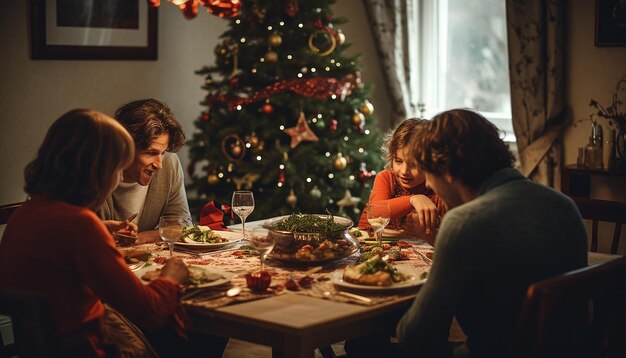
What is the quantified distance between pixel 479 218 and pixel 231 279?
0.76m

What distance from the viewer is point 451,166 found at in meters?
1.98

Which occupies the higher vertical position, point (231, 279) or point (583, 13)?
point (583, 13)

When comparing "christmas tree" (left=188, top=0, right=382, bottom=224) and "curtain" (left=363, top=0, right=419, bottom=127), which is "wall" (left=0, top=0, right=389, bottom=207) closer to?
"curtain" (left=363, top=0, right=419, bottom=127)

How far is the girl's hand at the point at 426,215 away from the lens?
8.50 ft

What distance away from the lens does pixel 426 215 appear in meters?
2.63

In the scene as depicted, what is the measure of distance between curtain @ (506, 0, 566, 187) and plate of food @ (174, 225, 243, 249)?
2.47 meters

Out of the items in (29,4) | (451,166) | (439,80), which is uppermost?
(29,4)

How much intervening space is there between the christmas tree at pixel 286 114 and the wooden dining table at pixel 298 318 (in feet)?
7.66

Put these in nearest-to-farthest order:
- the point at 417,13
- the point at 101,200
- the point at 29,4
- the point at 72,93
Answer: the point at 101,200, the point at 29,4, the point at 72,93, the point at 417,13

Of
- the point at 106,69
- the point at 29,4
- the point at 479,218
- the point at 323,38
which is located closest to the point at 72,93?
the point at 106,69

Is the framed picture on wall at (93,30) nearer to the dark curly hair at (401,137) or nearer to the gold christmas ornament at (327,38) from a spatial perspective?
the gold christmas ornament at (327,38)

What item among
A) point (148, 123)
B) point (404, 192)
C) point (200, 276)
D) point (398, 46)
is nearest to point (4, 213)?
point (148, 123)

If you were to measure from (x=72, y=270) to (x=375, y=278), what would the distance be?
2.51 ft

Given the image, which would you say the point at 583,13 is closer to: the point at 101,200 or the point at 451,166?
the point at 451,166
